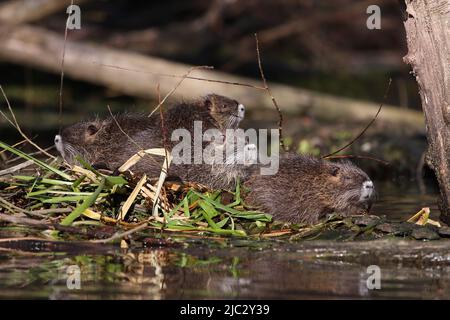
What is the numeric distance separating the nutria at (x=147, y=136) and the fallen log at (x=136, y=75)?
18.5 feet

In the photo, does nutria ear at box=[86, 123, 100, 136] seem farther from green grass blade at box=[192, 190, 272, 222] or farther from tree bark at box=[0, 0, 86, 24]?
tree bark at box=[0, 0, 86, 24]

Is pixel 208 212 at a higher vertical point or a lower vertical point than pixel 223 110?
lower

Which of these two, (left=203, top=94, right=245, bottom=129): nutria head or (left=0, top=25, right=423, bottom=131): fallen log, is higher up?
(left=0, top=25, right=423, bottom=131): fallen log

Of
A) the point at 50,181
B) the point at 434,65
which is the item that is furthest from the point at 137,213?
the point at 434,65

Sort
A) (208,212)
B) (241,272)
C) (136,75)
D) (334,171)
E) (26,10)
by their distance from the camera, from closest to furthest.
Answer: (241,272) < (208,212) < (334,171) < (136,75) < (26,10)

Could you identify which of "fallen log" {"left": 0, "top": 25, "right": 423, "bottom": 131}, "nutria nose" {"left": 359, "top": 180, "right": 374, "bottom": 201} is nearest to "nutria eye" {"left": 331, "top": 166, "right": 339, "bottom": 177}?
"nutria nose" {"left": 359, "top": 180, "right": 374, "bottom": 201}

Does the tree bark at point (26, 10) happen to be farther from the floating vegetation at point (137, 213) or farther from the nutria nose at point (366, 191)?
the nutria nose at point (366, 191)

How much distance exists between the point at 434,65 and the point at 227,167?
1712 millimetres

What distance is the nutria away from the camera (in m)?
7.50

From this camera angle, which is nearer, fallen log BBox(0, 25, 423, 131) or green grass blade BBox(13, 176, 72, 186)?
green grass blade BBox(13, 176, 72, 186)

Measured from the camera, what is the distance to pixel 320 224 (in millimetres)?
6992

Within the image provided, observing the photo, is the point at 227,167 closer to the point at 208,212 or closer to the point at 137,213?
the point at 208,212

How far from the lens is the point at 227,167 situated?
24.7 feet
